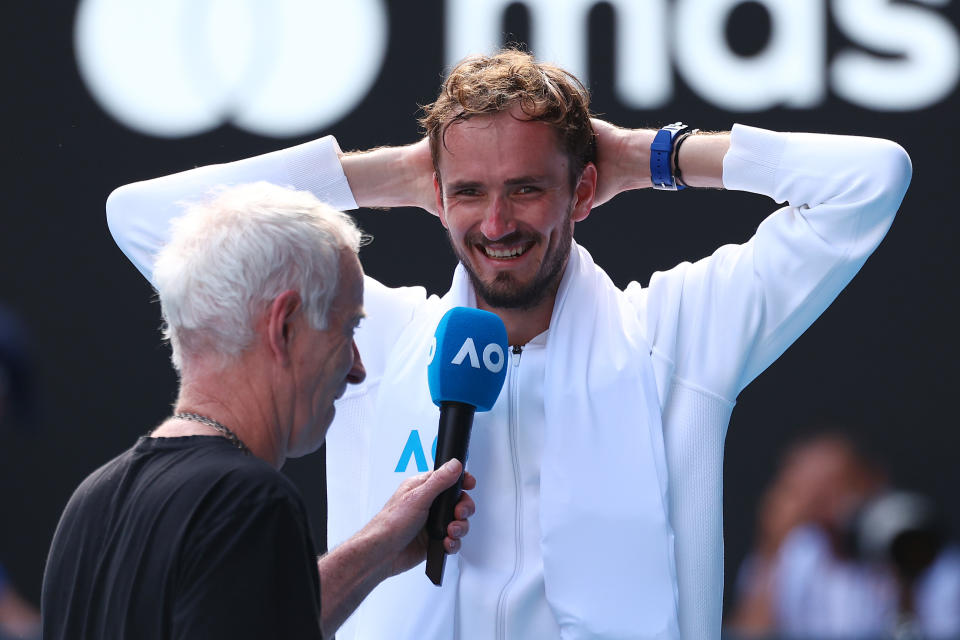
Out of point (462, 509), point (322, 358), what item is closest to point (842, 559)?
point (462, 509)

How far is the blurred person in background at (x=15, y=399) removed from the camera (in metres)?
4.29

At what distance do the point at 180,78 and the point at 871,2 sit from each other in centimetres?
228

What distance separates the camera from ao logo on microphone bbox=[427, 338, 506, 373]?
6.89ft

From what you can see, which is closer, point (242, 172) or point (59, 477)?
point (242, 172)

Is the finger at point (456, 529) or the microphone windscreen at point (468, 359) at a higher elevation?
the microphone windscreen at point (468, 359)

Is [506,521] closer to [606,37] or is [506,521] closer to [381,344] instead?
[381,344]

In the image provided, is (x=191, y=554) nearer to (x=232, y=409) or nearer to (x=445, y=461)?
(x=232, y=409)

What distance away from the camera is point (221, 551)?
140cm

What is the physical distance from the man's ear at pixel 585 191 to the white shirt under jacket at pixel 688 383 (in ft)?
0.66

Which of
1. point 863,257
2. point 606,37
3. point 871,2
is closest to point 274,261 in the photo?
point 863,257

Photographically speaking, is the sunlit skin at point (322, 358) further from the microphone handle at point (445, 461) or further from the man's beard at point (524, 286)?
the man's beard at point (524, 286)

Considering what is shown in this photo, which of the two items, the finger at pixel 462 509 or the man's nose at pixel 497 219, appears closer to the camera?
the finger at pixel 462 509

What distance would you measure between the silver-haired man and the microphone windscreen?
321 mm

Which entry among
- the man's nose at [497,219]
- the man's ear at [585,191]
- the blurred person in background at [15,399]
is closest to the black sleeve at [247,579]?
the man's nose at [497,219]
